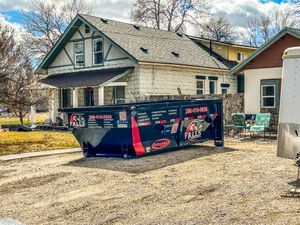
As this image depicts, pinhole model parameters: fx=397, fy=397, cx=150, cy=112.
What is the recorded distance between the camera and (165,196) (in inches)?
302

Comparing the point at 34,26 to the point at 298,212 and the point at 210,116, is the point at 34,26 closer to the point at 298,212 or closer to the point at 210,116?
the point at 210,116

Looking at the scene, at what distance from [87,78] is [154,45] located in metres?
5.10

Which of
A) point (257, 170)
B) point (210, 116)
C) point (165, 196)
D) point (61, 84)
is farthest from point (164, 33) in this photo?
point (165, 196)

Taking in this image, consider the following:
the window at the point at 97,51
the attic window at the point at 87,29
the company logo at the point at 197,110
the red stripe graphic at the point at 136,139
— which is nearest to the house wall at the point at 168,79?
the window at the point at 97,51

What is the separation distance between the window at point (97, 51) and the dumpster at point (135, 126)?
13943 millimetres

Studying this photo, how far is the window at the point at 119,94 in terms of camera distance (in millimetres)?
25794

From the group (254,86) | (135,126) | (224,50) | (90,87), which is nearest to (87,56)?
(90,87)

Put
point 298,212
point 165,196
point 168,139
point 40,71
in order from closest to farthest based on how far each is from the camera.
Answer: point 298,212
point 165,196
point 168,139
point 40,71

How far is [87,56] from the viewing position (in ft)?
90.7

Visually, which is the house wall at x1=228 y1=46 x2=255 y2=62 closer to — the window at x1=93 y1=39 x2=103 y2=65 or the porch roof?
the window at x1=93 y1=39 x2=103 y2=65

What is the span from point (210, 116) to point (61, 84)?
46.5 ft

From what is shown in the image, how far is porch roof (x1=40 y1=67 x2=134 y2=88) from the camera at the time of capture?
24.0 meters

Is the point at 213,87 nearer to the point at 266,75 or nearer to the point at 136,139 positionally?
the point at 266,75

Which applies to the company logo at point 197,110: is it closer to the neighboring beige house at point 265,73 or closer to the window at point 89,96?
the neighboring beige house at point 265,73
